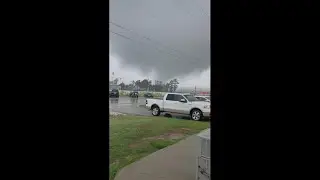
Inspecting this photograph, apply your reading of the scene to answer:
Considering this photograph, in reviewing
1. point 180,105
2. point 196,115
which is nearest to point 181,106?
point 180,105

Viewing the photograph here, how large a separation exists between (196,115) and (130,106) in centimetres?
478

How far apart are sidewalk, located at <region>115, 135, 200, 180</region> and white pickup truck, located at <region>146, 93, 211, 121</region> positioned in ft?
16.5

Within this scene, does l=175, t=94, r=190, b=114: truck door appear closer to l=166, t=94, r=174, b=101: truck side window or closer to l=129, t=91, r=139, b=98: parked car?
l=166, t=94, r=174, b=101: truck side window

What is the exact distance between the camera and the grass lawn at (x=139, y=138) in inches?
225

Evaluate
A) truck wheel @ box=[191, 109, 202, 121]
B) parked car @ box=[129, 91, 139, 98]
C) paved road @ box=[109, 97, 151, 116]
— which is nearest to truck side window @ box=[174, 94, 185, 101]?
truck wheel @ box=[191, 109, 202, 121]

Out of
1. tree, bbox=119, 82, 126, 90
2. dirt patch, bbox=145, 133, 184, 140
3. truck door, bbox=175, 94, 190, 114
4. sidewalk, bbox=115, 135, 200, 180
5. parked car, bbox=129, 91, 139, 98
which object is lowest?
sidewalk, bbox=115, 135, 200, 180

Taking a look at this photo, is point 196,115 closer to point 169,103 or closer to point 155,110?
point 169,103

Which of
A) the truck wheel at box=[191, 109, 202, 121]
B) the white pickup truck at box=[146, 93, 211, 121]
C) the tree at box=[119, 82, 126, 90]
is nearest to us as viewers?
the white pickup truck at box=[146, 93, 211, 121]

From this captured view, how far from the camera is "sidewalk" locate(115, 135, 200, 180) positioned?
4.38m

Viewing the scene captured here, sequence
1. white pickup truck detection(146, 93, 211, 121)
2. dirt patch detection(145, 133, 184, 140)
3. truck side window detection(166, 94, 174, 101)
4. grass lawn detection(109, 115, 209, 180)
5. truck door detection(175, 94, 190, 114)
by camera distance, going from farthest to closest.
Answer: truck side window detection(166, 94, 174, 101)
truck door detection(175, 94, 190, 114)
white pickup truck detection(146, 93, 211, 121)
dirt patch detection(145, 133, 184, 140)
grass lawn detection(109, 115, 209, 180)
